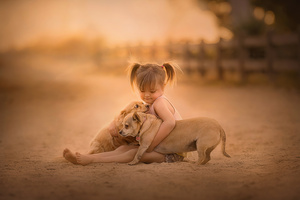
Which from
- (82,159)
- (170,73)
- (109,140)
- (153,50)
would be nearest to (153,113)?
(170,73)

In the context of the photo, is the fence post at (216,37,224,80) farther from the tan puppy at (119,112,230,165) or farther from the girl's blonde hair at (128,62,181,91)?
the tan puppy at (119,112,230,165)

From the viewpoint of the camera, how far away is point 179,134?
155 inches

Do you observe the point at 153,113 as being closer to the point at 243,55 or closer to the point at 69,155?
the point at 69,155

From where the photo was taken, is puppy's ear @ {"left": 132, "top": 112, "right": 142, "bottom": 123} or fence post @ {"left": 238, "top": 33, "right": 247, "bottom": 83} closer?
puppy's ear @ {"left": 132, "top": 112, "right": 142, "bottom": 123}

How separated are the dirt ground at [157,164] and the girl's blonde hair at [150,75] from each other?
39.7 inches

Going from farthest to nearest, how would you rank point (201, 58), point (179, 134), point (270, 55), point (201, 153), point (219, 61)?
point (201, 58) → point (219, 61) → point (270, 55) → point (179, 134) → point (201, 153)

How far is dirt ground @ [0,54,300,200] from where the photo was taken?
3.03 meters

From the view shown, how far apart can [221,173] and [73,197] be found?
156cm

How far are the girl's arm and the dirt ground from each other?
0.29 meters

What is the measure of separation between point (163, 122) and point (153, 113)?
0.94 feet

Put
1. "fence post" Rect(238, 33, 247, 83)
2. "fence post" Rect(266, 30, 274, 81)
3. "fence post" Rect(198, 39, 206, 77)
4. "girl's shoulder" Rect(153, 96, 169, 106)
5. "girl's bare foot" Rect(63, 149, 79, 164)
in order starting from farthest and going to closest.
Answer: "fence post" Rect(198, 39, 206, 77), "fence post" Rect(238, 33, 247, 83), "fence post" Rect(266, 30, 274, 81), "girl's shoulder" Rect(153, 96, 169, 106), "girl's bare foot" Rect(63, 149, 79, 164)

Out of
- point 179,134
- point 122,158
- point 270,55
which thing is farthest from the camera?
point 270,55

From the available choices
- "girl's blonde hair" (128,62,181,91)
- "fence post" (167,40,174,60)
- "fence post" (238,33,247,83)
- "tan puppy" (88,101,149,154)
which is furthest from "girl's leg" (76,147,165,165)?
"fence post" (167,40,174,60)

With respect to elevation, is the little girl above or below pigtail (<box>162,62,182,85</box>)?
below
